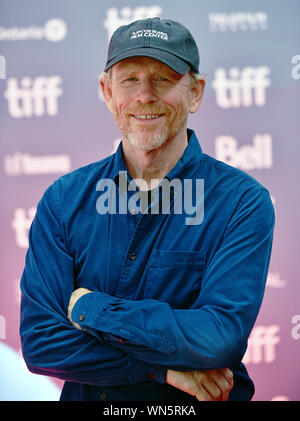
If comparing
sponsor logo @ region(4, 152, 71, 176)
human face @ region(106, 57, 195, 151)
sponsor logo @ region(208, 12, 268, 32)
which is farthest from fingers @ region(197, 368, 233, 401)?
sponsor logo @ region(208, 12, 268, 32)

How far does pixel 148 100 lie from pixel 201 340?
74 cm

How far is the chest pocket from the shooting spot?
1.54m

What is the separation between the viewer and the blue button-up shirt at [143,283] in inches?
55.7

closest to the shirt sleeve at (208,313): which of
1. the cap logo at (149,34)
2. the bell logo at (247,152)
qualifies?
the cap logo at (149,34)

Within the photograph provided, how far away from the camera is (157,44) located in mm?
1549

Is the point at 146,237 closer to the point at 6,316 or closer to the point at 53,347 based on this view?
the point at 53,347

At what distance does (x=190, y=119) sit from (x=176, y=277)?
4.24ft

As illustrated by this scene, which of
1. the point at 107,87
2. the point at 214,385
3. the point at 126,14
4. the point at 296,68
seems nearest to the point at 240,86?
the point at 296,68

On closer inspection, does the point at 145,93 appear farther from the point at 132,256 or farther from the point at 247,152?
the point at 247,152

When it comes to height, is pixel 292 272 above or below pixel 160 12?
below

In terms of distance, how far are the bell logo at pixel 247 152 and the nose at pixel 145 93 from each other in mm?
1104

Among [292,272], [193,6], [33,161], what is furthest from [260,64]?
[33,161]

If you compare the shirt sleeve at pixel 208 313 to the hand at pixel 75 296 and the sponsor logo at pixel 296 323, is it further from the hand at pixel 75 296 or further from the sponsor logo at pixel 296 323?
the sponsor logo at pixel 296 323

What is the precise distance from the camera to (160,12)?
258 cm
